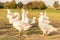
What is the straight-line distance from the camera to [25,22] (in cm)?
265

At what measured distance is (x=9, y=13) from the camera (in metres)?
2.66

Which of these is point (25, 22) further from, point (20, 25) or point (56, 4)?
point (56, 4)

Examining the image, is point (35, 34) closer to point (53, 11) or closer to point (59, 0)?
point (53, 11)

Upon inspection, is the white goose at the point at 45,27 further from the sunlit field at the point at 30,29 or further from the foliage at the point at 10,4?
the foliage at the point at 10,4

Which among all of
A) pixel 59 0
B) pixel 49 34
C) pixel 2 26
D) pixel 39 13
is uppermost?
pixel 59 0

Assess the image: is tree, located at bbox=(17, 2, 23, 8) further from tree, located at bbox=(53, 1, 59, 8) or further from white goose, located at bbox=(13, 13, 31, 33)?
tree, located at bbox=(53, 1, 59, 8)

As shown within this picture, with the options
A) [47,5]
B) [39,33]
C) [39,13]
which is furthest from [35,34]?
[47,5]

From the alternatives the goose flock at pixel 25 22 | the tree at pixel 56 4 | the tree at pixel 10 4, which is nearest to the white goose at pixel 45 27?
the goose flock at pixel 25 22

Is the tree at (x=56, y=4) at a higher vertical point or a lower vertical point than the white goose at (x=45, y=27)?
higher

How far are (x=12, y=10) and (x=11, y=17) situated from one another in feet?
0.40

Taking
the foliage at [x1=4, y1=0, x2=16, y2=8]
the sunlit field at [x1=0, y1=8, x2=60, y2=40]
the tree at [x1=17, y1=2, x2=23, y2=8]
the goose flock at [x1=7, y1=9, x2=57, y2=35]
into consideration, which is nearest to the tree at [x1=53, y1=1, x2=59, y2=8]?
the sunlit field at [x1=0, y1=8, x2=60, y2=40]

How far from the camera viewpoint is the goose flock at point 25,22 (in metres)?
2.63

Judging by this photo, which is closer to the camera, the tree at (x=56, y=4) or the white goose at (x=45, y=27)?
the white goose at (x=45, y=27)

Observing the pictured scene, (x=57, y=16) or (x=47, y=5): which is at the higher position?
(x=47, y=5)
